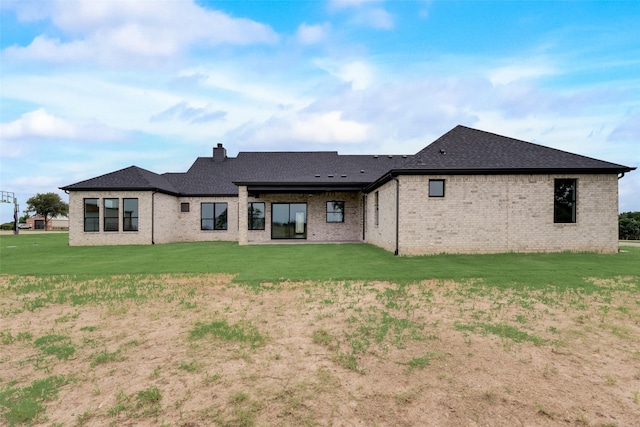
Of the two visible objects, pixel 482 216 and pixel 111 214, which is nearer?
pixel 482 216

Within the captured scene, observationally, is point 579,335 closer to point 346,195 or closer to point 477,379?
point 477,379

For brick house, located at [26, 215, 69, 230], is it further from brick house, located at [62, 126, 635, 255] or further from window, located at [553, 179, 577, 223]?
window, located at [553, 179, 577, 223]

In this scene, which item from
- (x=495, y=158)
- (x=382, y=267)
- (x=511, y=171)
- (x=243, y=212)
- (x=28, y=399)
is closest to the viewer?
(x=28, y=399)

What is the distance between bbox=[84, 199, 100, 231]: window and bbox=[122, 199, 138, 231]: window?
156cm

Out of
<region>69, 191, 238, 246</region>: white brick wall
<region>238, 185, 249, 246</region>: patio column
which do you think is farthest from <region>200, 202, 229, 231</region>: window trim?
<region>238, 185, 249, 246</region>: patio column

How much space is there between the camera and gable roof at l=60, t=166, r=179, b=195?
19734 millimetres

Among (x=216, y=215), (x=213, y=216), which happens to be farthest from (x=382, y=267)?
(x=213, y=216)

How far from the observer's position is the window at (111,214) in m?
20.0

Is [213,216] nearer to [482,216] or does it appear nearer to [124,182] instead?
[124,182]

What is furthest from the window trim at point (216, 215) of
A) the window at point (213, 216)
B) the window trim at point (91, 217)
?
the window trim at point (91, 217)

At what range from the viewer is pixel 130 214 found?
20.1m

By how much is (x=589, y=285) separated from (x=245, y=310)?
7.96 metres

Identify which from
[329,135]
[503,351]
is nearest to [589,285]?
[503,351]

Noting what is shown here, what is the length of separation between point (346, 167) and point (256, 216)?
296 inches
